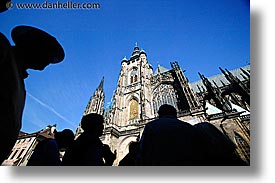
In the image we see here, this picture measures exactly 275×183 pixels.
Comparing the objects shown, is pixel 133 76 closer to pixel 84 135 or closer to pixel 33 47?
pixel 84 135

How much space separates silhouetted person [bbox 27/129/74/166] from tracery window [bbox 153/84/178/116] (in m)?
10.1

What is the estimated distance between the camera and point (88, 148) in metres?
1.74

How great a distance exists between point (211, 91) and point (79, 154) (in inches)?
396

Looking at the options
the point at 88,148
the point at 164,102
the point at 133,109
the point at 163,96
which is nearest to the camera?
the point at 88,148

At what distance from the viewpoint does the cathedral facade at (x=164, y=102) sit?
8.35m

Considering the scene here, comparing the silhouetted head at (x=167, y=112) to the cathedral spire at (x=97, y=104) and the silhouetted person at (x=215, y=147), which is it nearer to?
the silhouetted person at (x=215, y=147)

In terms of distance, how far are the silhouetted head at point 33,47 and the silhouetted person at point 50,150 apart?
90 cm

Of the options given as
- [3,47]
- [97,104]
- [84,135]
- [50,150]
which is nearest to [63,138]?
[50,150]

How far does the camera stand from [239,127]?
761 centimetres

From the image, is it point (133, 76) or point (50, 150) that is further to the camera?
point (133, 76)

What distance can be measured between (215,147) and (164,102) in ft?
35.0

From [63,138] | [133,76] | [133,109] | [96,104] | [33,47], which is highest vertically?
[133,76]
